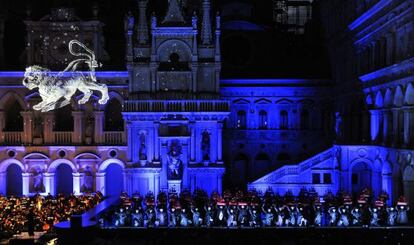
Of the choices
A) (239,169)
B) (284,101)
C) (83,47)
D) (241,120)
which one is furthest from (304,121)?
(83,47)

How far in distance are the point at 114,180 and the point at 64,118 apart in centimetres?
685

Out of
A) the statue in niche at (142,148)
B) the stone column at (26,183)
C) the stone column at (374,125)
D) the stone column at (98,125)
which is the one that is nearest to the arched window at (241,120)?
the statue in niche at (142,148)

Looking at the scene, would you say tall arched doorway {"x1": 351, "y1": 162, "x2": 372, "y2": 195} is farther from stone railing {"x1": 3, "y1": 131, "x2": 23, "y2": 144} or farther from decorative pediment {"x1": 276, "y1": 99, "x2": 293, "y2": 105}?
stone railing {"x1": 3, "y1": 131, "x2": 23, "y2": 144}

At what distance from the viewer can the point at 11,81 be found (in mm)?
51500

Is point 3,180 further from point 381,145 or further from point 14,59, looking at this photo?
point 381,145

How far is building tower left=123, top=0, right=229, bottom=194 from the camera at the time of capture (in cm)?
4919

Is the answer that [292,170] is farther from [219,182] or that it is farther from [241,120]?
[241,120]

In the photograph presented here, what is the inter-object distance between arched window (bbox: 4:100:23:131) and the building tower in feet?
34.0

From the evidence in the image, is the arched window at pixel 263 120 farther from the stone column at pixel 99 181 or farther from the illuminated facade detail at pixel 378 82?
the stone column at pixel 99 181

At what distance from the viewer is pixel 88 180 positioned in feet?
168

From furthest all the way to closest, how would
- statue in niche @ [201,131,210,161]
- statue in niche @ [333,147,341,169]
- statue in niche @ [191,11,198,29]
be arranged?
statue in niche @ [201,131,210,161], statue in niche @ [191,11,198,29], statue in niche @ [333,147,341,169]

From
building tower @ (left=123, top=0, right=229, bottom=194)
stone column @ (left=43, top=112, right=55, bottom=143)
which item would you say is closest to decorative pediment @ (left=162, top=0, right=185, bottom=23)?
building tower @ (left=123, top=0, right=229, bottom=194)

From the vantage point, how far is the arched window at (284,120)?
56.4 m

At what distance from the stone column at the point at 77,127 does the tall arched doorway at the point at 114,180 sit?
12.5 ft
